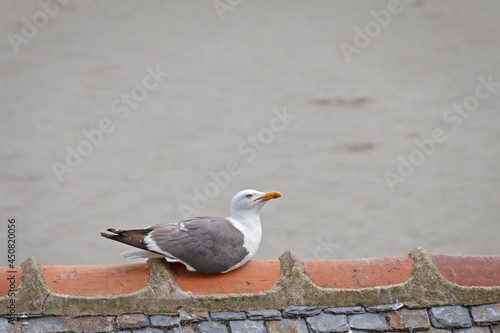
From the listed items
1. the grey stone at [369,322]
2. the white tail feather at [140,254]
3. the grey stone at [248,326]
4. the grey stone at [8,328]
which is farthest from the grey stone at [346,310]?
the grey stone at [8,328]

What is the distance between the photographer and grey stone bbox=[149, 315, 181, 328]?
14.9 feet

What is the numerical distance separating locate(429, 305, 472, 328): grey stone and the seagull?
1.31 metres

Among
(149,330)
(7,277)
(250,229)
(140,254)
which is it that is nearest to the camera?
(149,330)

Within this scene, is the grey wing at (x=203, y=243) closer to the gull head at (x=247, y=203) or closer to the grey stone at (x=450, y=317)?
the gull head at (x=247, y=203)

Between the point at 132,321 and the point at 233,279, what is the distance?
0.75 meters

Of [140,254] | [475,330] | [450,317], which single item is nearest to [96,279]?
[140,254]

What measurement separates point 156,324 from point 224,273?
25.7 inches

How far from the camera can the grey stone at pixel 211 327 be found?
452 centimetres

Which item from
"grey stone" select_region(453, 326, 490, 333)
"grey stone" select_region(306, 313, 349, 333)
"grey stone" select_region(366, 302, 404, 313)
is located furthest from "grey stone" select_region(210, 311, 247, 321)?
"grey stone" select_region(453, 326, 490, 333)

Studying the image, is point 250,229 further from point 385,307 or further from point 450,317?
point 450,317

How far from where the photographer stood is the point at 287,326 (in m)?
4.56

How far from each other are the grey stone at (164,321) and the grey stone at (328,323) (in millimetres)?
828

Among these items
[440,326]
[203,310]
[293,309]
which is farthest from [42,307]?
[440,326]

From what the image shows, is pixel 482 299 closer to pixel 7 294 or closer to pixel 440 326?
pixel 440 326
